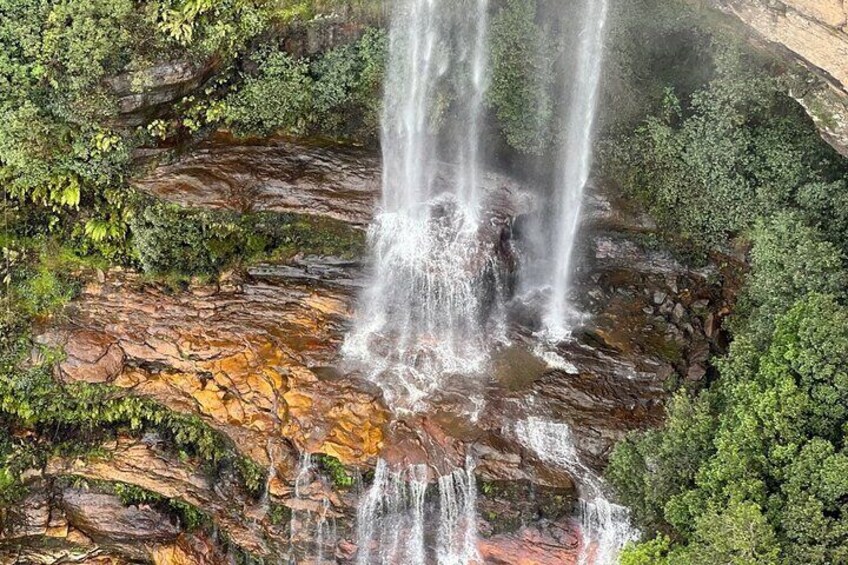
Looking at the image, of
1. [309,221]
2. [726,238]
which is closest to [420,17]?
[309,221]

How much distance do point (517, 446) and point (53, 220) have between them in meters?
10.6

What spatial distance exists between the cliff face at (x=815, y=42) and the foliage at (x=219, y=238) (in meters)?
8.76

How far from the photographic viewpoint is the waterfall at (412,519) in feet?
40.5

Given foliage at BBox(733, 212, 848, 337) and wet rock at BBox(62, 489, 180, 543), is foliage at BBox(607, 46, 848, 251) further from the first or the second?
wet rock at BBox(62, 489, 180, 543)

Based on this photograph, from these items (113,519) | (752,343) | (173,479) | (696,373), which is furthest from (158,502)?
(752,343)

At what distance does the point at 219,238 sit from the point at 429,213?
4.70 meters

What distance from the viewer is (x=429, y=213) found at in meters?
16.0

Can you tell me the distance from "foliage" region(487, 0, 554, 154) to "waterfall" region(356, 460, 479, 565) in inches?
A: 294

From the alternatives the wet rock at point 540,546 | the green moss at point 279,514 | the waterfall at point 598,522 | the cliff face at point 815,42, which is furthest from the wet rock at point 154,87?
the wet rock at point 540,546

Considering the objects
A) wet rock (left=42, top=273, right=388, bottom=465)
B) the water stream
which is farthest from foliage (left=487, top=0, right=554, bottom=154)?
wet rock (left=42, top=273, right=388, bottom=465)

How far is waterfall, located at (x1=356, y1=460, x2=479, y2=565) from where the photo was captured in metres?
12.3

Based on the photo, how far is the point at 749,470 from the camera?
10156mm

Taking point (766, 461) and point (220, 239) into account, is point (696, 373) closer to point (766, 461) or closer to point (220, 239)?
point (766, 461)

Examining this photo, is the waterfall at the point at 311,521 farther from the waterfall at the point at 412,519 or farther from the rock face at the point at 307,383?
the waterfall at the point at 412,519
